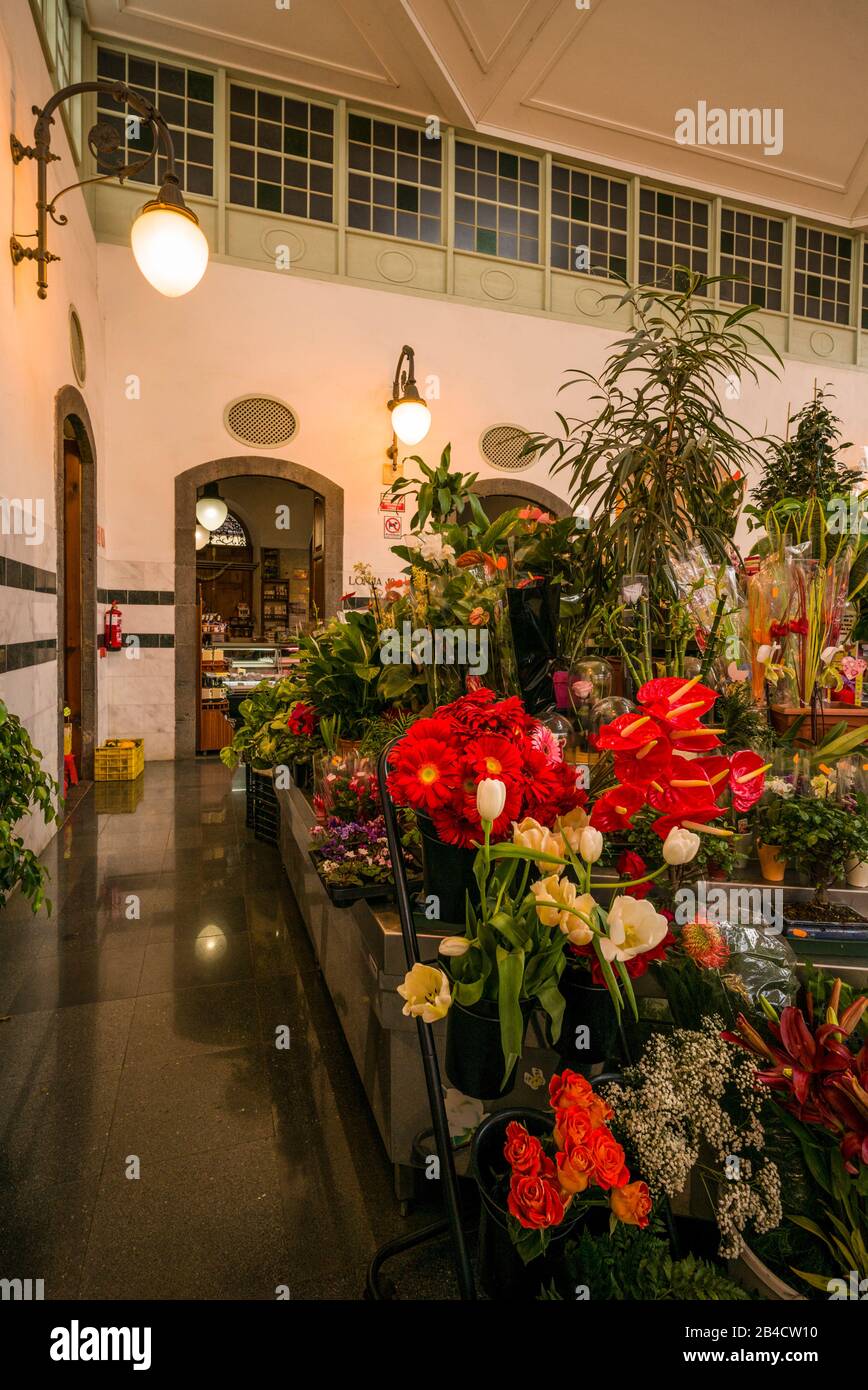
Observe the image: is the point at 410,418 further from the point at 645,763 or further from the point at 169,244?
the point at 645,763

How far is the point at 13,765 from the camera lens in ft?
6.77

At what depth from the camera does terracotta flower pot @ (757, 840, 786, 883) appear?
5.41 feet

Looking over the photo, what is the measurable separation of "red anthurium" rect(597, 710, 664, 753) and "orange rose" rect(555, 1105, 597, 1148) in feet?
1.47

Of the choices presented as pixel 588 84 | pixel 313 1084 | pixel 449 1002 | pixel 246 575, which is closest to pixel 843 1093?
pixel 449 1002

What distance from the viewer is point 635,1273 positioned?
1.03 meters

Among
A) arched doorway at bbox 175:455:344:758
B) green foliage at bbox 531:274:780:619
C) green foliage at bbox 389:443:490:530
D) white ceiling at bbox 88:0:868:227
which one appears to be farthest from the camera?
arched doorway at bbox 175:455:344:758

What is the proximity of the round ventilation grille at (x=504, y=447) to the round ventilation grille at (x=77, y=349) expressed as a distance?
159 inches

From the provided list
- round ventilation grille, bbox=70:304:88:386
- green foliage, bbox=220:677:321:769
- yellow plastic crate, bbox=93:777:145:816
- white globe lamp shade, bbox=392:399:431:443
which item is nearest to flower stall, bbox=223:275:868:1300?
green foliage, bbox=220:677:321:769

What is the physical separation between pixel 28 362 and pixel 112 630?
10.5 ft

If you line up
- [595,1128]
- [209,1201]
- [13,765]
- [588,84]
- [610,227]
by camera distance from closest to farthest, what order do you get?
[595,1128] → [209,1201] → [13,765] → [588,84] → [610,227]

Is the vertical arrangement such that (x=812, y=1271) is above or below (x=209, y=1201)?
above

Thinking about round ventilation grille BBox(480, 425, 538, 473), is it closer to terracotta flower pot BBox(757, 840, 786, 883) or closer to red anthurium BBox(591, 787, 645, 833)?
terracotta flower pot BBox(757, 840, 786, 883)
